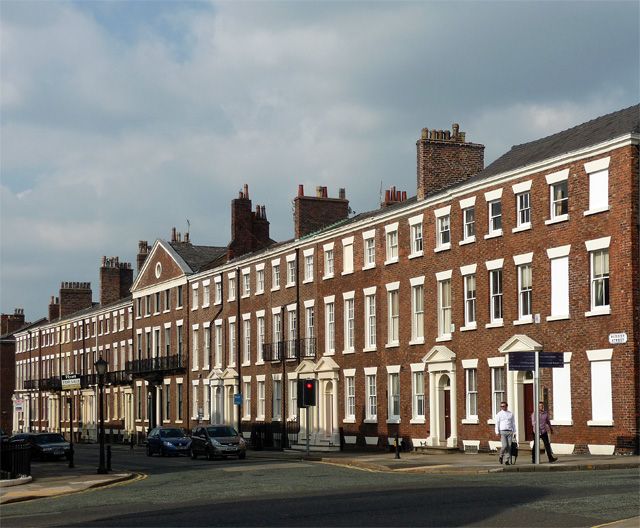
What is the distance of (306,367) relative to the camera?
5734 cm

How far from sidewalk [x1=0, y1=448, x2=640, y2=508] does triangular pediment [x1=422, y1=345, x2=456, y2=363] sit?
4271 mm

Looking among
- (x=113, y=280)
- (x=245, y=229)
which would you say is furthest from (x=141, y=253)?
(x=245, y=229)

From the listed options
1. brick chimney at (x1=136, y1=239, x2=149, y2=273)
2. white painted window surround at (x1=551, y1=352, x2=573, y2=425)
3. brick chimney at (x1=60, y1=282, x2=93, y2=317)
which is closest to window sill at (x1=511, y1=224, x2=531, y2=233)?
white painted window surround at (x1=551, y1=352, x2=573, y2=425)

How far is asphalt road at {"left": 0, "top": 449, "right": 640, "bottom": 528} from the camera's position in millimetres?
18484

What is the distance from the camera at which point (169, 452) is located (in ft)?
178

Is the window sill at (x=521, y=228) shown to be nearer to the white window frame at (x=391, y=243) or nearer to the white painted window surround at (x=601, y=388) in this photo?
the white painted window surround at (x=601, y=388)

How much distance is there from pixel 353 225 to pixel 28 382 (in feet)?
221

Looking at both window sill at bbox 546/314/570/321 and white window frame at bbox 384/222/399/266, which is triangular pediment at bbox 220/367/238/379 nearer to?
white window frame at bbox 384/222/399/266

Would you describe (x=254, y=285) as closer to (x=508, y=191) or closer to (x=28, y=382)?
(x=508, y=191)

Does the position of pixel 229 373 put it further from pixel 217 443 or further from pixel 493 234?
pixel 493 234

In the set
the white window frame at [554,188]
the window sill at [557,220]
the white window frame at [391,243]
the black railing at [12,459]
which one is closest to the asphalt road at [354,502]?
the black railing at [12,459]

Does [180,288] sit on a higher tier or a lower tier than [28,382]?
higher

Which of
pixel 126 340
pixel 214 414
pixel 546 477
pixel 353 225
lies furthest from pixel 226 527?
pixel 126 340

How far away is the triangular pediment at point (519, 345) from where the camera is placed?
39.6m
